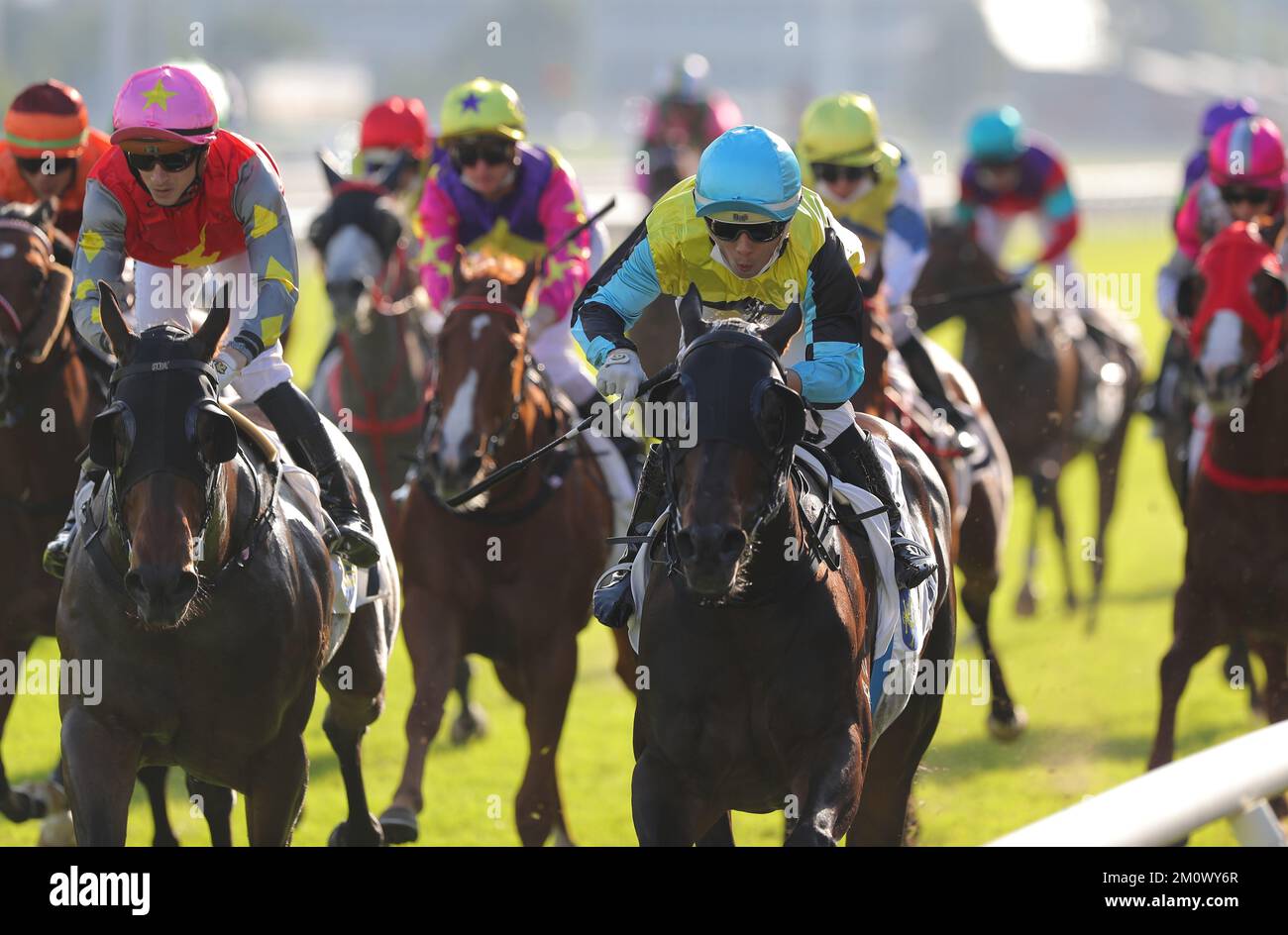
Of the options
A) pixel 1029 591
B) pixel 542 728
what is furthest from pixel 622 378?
pixel 1029 591

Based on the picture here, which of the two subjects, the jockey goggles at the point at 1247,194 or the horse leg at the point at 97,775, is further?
the jockey goggles at the point at 1247,194

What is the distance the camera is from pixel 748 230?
185 inches

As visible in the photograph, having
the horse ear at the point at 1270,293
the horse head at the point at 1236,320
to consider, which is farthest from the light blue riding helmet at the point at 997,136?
the horse ear at the point at 1270,293

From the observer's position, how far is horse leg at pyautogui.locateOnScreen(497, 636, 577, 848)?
620 centimetres

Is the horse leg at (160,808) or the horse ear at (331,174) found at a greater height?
the horse ear at (331,174)

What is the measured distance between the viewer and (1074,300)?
1191 cm

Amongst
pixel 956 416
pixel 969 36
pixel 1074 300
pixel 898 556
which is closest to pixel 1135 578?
pixel 1074 300

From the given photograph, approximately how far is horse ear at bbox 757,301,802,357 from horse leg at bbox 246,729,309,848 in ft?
5.71

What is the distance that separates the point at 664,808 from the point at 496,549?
238 cm

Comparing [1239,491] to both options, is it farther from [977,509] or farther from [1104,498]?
[1104,498]

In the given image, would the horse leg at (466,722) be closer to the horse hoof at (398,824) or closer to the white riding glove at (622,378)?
the horse hoof at (398,824)

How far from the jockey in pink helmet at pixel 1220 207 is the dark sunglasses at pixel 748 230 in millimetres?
2861

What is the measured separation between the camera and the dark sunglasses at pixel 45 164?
696 centimetres

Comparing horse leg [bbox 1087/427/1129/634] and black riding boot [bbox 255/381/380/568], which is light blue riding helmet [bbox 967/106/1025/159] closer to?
horse leg [bbox 1087/427/1129/634]
